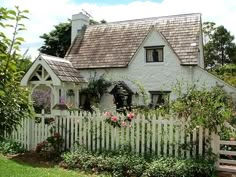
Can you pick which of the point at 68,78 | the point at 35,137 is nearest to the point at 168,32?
the point at 68,78

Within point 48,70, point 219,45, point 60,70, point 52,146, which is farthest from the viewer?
point 219,45

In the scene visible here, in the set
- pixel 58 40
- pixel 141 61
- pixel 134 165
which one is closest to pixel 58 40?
pixel 58 40

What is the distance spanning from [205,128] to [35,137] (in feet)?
19.9

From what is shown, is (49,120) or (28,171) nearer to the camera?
(28,171)

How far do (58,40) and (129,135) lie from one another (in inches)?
1171

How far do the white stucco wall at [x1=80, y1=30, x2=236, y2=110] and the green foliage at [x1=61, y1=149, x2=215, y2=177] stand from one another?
357 inches

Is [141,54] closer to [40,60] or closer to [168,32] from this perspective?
[168,32]

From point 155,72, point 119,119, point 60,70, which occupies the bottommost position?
point 119,119

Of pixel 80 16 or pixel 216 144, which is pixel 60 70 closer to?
pixel 80 16

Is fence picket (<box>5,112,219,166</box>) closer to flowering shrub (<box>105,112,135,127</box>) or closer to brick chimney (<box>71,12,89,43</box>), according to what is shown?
flowering shrub (<box>105,112,135,127</box>)

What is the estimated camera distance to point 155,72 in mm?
19625

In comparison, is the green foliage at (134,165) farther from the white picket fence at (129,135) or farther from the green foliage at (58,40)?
the green foliage at (58,40)

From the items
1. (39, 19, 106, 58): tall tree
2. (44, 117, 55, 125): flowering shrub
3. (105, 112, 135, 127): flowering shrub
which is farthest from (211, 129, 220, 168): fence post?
(39, 19, 106, 58): tall tree

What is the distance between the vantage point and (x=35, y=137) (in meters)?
11.5
